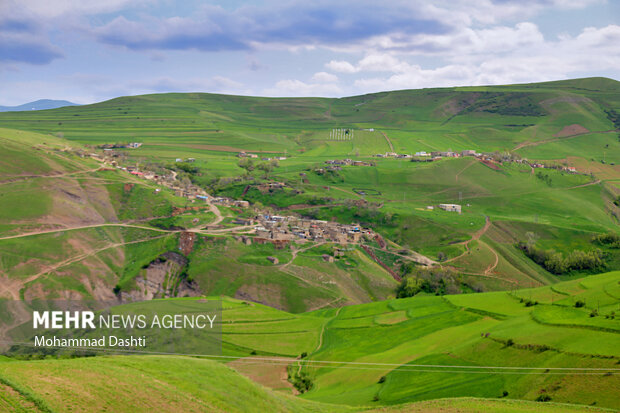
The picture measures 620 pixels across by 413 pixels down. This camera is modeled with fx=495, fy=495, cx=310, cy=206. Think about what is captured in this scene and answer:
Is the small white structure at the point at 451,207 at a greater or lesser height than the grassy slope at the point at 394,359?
greater

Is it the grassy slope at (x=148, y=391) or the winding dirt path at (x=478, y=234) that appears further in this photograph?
the winding dirt path at (x=478, y=234)

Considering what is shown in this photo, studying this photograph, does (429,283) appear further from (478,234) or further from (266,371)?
(266,371)

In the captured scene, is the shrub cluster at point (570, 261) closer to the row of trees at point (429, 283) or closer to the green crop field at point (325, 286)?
the green crop field at point (325, 286)

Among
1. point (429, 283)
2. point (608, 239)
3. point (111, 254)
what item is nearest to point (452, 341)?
point (429, 283)

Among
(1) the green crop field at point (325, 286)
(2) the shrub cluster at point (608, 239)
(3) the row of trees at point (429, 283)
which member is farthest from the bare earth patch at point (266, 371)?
(2) the shrub cluster at point (608, 239)

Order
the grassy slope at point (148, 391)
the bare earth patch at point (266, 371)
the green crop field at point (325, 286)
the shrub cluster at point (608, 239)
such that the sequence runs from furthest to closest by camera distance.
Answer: the shrub cluster at point (608, 239)
the bare earth patch at point (266, 371)
the green crop field at point (325, 286)
the grassy slope at point (148, 391)

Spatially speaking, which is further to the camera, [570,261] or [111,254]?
[570,261]

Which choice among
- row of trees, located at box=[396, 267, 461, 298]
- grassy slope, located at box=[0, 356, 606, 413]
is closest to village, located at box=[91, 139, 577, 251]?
row of trees, located at box=[396, 267, 461, 298]

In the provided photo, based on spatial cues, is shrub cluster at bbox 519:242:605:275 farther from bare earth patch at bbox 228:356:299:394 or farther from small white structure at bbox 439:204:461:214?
bare earth patch at bbox 228:356:299:394

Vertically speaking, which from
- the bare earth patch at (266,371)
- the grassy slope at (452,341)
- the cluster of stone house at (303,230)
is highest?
the cluster of stone house at (303,230)
